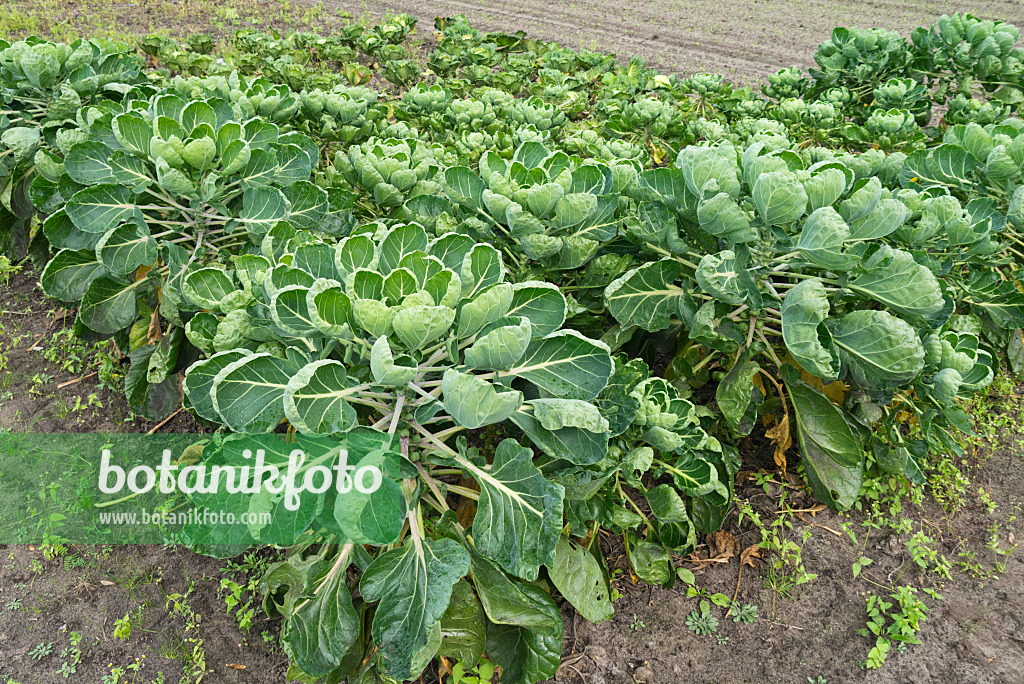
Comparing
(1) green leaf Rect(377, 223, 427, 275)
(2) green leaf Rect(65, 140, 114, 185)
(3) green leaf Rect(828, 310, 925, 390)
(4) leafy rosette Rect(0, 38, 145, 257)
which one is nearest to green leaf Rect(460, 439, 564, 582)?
(1) green leaf Rect(377, 223, 427, 275)

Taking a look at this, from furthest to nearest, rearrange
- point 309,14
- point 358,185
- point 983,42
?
point 309,14, point 983,42, point 358,185

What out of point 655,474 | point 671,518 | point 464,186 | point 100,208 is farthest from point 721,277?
point 100,208

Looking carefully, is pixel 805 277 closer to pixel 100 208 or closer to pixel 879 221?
pixel 879 221

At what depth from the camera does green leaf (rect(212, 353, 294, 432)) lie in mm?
1387

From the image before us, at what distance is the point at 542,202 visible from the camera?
200cm

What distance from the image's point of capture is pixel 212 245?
2.39 metres

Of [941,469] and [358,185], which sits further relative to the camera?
[358,185]

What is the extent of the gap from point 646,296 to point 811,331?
1.63ft

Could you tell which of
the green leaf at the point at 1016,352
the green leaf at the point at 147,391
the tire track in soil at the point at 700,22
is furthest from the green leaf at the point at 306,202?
the tire track in soil at the point at 700,22

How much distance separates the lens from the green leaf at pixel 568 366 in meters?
1.54

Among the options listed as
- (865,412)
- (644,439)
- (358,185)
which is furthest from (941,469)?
(358,185)

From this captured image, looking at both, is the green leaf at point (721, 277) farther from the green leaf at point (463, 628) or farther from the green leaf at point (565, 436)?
the green leaf at point (463, 628)

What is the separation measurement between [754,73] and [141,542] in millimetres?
6998

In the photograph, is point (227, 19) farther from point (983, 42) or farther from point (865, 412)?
point (865, 412)
